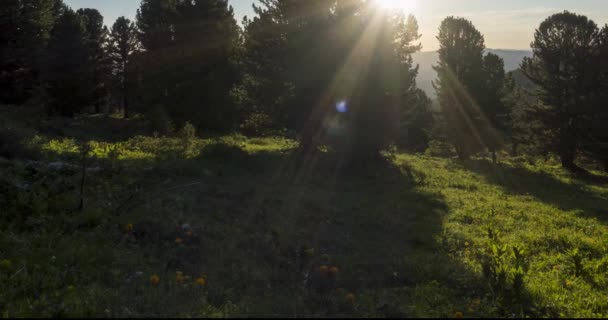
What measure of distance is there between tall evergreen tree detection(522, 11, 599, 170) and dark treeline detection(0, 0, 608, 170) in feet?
0.21

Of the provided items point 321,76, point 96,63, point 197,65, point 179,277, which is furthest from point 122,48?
point 179,277

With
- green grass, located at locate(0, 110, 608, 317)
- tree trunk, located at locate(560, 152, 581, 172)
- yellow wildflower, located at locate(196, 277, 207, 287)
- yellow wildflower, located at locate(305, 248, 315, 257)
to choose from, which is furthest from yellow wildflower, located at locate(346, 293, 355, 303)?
tree trunk, located at locate(560, 152, 581, 172)

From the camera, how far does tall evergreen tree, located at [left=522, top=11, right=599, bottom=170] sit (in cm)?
2641

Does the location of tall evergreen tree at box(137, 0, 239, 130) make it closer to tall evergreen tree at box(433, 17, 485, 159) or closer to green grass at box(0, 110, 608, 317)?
green grass at box(0, 110, 608, 317)

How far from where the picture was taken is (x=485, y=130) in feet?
93.8

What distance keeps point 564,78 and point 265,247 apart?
26.9m

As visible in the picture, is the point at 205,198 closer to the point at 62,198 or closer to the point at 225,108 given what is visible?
the point at 62,198

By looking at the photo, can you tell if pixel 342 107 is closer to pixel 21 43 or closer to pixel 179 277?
pixel 179 277

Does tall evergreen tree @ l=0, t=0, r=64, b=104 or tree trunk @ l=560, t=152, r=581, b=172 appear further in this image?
tree trunk @ l=560, t=152, r=581, b=172

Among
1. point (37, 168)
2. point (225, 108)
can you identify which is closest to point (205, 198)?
point (37, 168)

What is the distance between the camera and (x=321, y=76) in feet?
59.0

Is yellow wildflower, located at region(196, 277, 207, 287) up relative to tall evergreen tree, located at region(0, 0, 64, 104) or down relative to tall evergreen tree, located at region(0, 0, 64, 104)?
down

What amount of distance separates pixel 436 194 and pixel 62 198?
448 inches

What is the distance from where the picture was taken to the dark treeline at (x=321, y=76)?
18.3 metres
